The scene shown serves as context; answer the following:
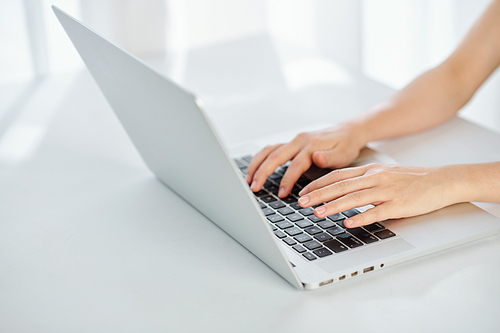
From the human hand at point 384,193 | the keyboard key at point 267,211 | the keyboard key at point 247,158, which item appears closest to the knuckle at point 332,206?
the human hand at point 384,193

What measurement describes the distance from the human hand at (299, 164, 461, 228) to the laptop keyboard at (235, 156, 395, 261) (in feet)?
0.06

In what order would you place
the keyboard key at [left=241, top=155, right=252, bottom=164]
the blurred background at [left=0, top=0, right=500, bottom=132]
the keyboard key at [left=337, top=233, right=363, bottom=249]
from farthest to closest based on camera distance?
the blurred background at [left=0, top=0, right=500, bottom=132], the keyboard key at [left=241, top=155, right=252, bottom=164], the keyboard key at [left=337, top=233, right=363, bottom=249]

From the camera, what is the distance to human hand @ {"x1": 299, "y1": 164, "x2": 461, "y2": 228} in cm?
70

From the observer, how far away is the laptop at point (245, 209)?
57cm

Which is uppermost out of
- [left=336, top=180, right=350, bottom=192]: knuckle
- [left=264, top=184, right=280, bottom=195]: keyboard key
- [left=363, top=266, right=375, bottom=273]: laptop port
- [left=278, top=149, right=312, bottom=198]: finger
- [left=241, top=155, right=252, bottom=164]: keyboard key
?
[left=336, top=180, right=350, bottom=192]: knuckle

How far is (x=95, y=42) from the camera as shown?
2.35 ft

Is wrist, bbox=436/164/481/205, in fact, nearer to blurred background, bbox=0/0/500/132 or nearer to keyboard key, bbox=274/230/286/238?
keyboard key, bbox=274/230/286/238

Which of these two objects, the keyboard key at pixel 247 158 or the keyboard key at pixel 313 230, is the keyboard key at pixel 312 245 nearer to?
the keyboard key at pixel 313 230

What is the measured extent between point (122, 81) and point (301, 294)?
0.38 m

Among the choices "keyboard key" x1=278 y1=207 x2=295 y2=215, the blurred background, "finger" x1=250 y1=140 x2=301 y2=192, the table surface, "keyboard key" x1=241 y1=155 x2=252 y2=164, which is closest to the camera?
the table surface

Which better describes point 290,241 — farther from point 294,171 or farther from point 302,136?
point 302,136

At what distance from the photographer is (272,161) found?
0.89 metres

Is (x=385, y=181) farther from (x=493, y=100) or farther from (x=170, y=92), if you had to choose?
(x=493, y=100)

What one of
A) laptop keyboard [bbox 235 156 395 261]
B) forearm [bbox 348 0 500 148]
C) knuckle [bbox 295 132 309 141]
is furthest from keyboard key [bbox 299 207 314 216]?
forearm [bbox 348 0 500 148]
